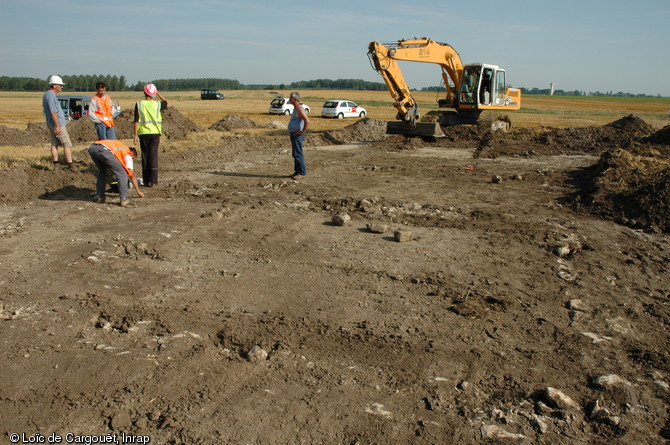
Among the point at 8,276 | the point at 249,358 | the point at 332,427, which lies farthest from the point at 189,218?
the point at 332,427

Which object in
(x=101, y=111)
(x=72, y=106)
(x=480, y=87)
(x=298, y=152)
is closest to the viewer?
(x=101, y=111)

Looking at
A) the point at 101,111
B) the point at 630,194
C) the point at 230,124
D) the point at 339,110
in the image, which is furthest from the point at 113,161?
the point at 339,110

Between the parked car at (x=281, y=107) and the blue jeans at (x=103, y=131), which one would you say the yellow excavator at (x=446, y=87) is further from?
the parked car at (x=281, y=107)

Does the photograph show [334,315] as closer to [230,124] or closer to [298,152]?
[298,152]

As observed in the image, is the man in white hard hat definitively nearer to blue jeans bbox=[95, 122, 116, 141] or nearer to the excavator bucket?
blue jeans bbox=[95, 122, 116, 141]

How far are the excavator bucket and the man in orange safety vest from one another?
10.5m

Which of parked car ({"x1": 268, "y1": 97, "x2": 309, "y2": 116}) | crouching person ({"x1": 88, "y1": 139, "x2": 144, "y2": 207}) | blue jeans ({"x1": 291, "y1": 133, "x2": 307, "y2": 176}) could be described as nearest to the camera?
crouching person ({"x1": 88, "y1": 139, "x2": 144, "y2": 207})

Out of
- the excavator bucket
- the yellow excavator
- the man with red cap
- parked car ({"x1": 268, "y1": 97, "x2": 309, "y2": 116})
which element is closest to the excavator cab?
the yellow excavator

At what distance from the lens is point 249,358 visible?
4113 millimetres

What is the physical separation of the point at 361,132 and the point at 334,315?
1544 cm

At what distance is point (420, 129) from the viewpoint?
60.2 ft

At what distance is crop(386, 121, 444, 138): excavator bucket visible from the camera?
18.2 meters

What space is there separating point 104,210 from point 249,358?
206 inches

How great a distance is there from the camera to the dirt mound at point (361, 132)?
62.8 feet
